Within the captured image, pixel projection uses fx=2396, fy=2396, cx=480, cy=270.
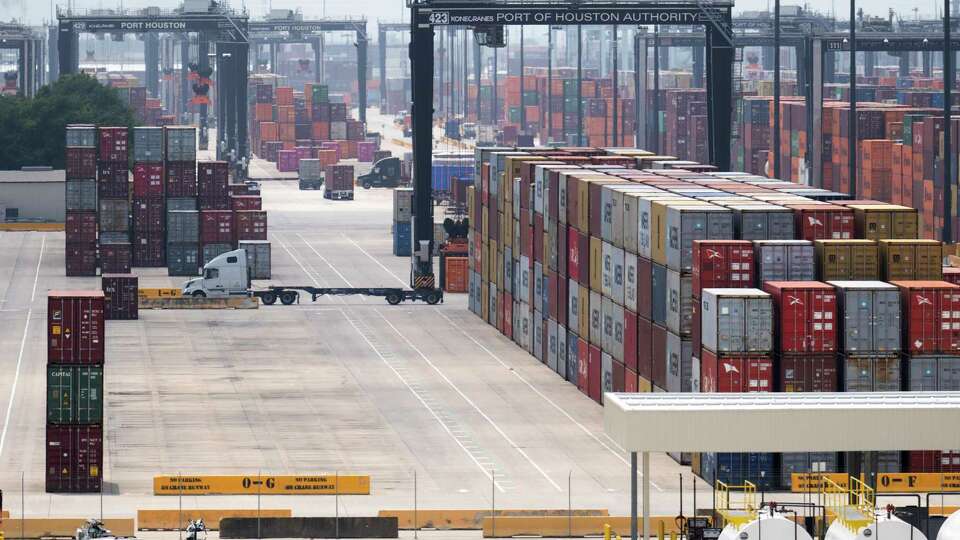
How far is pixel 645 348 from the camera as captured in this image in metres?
79.4

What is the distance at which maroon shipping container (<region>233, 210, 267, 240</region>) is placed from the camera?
460ft

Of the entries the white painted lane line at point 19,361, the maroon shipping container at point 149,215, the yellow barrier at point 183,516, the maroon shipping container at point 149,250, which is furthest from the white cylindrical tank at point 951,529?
the maroon shipping container at point 149,250

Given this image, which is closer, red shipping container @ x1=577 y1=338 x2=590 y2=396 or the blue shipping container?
red shipping container @ x1=577 y1=338 x2=590 y2=396

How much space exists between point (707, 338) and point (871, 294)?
4.97 m

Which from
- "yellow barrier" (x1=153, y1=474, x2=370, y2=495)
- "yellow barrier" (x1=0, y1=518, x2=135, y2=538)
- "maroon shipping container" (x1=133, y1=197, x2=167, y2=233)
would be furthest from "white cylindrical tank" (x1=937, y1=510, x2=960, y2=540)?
"maroon shipping container" (x1=133, y1=197, x2=167, y2=233)

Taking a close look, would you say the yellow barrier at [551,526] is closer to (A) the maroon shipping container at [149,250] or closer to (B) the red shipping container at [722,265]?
(B) the red shipping container at [722,265]

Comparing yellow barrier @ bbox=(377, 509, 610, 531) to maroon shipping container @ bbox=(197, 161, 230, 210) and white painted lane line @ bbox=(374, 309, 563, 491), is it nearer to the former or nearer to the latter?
white painted lane line @ bbox=(374, 309, 563, 491)

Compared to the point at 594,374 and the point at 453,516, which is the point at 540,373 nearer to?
the point at 594,374

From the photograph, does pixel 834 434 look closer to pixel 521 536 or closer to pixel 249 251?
pixel 521 536

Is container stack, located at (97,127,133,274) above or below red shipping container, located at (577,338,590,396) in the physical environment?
above

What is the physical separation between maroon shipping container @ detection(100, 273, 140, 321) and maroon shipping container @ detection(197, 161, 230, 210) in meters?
27.6

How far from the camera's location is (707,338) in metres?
70.4

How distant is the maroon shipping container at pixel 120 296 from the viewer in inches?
4464

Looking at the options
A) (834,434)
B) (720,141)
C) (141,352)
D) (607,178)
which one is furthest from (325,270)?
(834,434)
